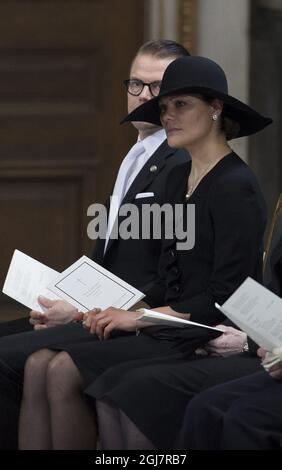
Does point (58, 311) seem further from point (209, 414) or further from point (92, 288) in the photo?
point (209, 414)

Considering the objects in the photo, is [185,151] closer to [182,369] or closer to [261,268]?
[261,268]

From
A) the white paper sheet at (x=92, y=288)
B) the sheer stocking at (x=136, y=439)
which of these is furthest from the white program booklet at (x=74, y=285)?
the sheer stocking at (x=136, y=439)

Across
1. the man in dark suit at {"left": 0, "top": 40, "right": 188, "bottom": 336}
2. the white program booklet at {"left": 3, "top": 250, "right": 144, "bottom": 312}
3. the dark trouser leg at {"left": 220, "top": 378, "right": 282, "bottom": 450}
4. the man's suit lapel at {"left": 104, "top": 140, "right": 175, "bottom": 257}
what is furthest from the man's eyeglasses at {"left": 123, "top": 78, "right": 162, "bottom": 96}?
the dark trouser leg at {"left": 220, "top": 378, "right": 282, "bottom": 450}

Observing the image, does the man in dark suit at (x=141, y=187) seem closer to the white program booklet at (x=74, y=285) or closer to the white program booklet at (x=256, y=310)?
the white program booklet at (x=74, y=285)

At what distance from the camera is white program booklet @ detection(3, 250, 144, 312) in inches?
161

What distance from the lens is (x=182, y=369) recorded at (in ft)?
12.5

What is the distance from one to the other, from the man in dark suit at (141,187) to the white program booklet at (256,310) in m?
0.88

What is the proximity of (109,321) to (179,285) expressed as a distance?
0.24 meters

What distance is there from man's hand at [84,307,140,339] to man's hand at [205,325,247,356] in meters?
0.23

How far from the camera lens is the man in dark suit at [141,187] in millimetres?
4348

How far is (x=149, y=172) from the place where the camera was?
451cm

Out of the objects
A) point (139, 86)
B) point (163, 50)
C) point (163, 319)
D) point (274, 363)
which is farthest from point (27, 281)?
point (274, 363)

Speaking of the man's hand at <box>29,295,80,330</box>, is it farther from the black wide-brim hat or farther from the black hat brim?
the black wide-brim hat
